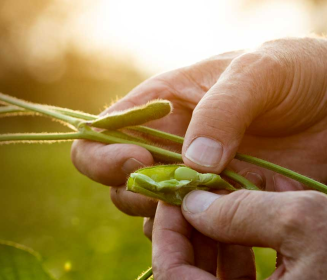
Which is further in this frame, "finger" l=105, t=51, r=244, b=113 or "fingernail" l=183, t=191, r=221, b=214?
"finger" l=105, t=51, r=244, b=113

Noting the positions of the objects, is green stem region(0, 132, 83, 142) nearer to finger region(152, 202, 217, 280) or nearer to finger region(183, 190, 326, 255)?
finger region(152, 202, 217, 280)

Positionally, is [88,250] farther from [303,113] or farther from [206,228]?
[206,228]

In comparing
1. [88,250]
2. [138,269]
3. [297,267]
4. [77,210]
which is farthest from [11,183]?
[297,267]

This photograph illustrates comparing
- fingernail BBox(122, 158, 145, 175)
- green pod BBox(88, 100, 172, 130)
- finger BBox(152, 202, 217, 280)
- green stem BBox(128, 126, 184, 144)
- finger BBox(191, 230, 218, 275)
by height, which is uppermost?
green pod BBox(88, 100, 172, 130)

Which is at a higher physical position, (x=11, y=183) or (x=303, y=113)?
(x=303, y=113)

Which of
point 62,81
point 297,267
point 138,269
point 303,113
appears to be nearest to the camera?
point 297,267

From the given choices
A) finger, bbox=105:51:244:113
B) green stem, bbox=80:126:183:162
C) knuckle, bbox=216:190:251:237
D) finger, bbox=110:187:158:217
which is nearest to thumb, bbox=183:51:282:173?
green stem, bbox=80:126:183:162

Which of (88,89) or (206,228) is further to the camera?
(88,89)

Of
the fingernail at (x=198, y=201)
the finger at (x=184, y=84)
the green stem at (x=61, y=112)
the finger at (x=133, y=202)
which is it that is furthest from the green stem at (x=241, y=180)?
the finger at (x=184, y=84)
